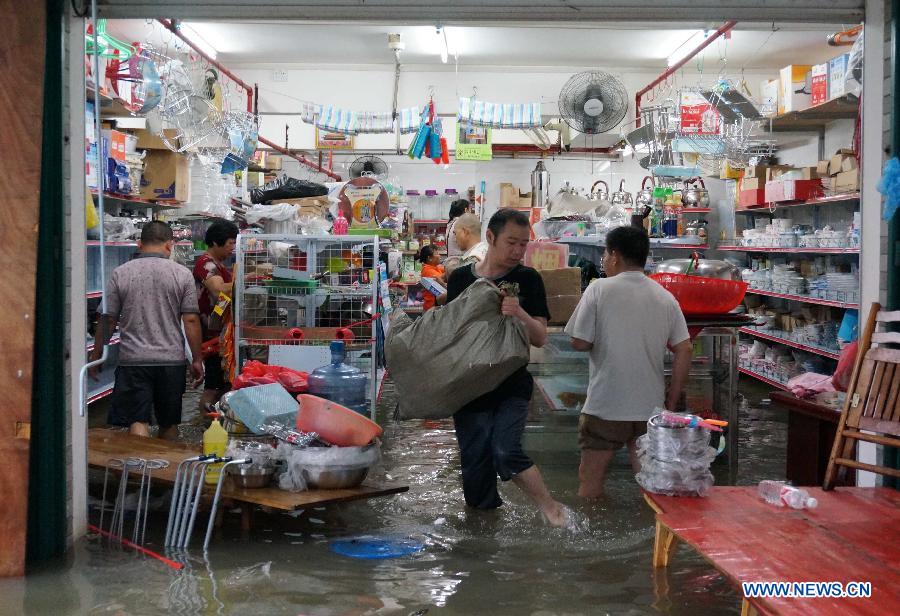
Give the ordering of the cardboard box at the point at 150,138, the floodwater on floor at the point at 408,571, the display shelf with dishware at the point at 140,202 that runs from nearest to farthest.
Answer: the floodwater on floor at the point at 408,571
the display shelf with dishware at the point at 140,202
the cardboard box at the point at 150,138

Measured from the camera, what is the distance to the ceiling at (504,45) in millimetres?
11922

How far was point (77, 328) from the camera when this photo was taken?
160 inches

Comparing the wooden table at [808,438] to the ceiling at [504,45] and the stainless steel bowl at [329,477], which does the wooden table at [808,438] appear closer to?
the stainless steel bowl at [329,477]

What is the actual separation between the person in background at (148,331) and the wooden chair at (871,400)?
3712 millimetres

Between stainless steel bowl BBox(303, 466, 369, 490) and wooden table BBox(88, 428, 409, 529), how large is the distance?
0.04 m

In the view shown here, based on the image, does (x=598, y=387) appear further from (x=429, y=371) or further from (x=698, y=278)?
(x=698, y=278)

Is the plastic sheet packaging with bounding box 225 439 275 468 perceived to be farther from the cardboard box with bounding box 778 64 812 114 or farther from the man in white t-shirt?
the cardboard box with bounding box 778 64 812 114

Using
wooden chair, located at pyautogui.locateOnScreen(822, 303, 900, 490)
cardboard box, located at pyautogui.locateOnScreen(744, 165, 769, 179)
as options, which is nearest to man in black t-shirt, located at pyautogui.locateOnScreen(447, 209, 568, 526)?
wooden chair, located at pyautogui.locateOnScreen(822, 303, 900, 490)

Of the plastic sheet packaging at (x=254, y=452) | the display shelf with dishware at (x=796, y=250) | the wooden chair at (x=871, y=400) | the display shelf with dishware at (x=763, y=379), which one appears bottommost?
the display shelf with dishware at (x=763, y=379)

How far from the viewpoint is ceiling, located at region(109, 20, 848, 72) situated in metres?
11.9

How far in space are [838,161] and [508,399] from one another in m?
6.04

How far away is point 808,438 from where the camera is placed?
4969mm

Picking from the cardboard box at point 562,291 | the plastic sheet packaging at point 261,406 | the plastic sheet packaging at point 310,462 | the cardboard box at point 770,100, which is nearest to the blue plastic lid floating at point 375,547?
the plastic sheet packaging at point 310,462

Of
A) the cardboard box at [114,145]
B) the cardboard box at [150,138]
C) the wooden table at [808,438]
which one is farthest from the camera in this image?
the cardboard box at [150,138]
